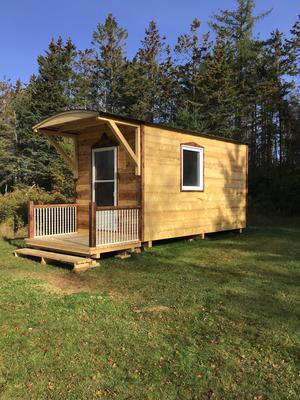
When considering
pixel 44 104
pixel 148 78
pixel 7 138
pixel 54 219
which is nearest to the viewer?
pixel 54 219

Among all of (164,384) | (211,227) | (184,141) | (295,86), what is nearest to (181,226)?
(211,227)

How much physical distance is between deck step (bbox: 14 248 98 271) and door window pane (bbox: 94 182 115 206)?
2.01 m

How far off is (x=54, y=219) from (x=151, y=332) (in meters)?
5.68

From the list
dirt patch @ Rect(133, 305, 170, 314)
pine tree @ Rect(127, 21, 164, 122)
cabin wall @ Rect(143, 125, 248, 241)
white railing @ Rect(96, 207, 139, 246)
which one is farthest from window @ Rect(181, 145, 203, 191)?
pine tree @ Rect(127, 21, 164, 122)

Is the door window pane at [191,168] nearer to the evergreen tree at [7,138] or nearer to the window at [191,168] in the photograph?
the window at [191,168]

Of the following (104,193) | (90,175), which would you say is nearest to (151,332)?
(104,193)

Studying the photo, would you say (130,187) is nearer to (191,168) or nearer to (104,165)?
(104,165)

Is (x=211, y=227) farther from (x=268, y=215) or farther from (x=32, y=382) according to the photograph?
(x=268, y=215)

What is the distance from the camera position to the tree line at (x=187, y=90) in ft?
Answer: 70.0

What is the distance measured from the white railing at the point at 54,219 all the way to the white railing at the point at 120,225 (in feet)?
4.14

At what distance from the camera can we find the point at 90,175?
9172 mm

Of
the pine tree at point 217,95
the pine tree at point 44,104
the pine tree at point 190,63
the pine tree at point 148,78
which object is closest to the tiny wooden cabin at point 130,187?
the pine tree at point 217,95

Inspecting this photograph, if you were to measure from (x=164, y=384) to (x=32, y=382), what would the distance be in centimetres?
98

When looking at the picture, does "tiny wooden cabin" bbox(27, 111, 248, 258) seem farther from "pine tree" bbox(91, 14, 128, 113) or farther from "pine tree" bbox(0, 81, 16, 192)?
"pine tree" bbox(91, 14, 128, 113)
